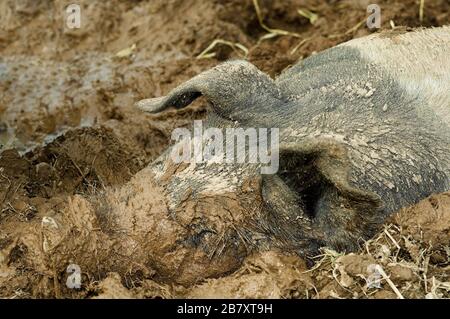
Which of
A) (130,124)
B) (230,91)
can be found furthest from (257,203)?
(130,124)

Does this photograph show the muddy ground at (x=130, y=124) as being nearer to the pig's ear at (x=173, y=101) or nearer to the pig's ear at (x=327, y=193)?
the pig's ear at (x=327, y=193)

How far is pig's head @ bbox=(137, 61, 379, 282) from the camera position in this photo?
309 cm

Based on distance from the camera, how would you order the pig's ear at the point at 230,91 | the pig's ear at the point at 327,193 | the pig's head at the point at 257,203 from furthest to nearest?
1. the pig's ear at the point at 230,91
2. the pig's head at the point at 257,203
3. the pig's ear at the point at 327,193

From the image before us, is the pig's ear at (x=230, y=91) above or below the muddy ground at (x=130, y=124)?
above

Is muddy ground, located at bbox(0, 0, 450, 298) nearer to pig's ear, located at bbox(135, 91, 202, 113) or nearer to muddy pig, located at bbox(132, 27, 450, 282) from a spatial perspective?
muddy pig, located at bbox(132, 27, 450, 282)

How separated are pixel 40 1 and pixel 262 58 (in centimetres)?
153

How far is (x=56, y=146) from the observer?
4.38m

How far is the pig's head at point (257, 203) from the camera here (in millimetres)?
3092

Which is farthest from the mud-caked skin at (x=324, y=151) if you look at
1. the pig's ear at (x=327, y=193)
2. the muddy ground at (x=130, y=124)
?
the muddy ground at (x=130, y=124)

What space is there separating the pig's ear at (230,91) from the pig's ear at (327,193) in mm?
320

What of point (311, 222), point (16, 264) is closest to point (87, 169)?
point (16, 264)

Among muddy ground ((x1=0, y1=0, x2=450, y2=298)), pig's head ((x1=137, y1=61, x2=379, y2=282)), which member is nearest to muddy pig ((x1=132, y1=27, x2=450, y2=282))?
pig's head ((x1=137, y1=61, x2=379, y2=282))

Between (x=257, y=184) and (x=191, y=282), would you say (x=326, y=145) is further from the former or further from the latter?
(x=191, y=282)

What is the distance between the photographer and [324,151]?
2.93 m
